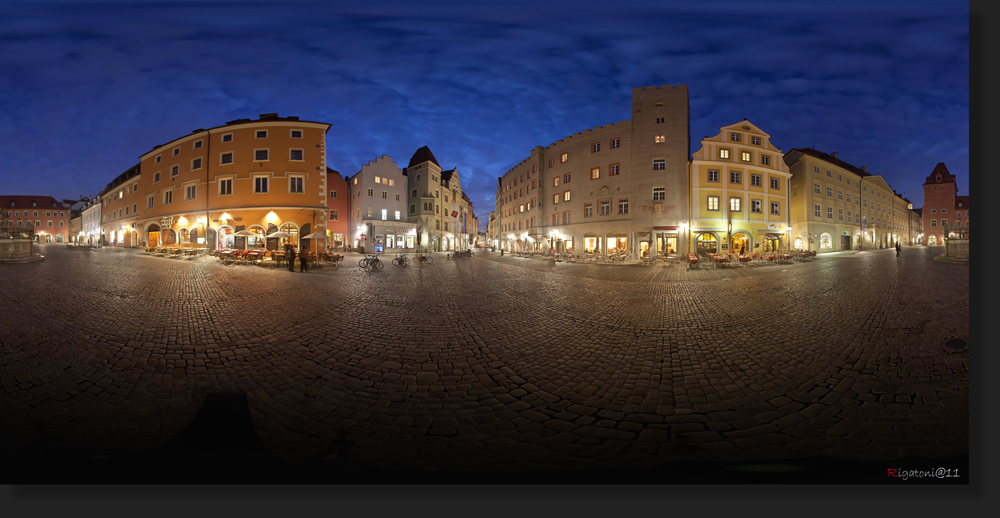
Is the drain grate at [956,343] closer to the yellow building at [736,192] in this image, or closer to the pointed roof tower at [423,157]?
the yellow building at [736,192]

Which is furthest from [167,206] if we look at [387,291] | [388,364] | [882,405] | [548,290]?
[882,405]

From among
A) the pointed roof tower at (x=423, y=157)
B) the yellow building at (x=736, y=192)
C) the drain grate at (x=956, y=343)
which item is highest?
the pointed roof tower at (x=423, y=157)

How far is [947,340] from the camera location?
16.1ft

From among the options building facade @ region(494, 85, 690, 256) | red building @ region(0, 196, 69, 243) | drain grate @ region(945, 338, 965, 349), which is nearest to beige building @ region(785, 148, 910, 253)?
building facade @ region(494, 85, 690, 256)

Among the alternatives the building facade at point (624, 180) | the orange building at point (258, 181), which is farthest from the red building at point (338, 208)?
the building facade at point (624, 180)

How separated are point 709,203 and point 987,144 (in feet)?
101

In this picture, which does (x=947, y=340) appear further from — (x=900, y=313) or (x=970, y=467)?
(x=970, y=467)

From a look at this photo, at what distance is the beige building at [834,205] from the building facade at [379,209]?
44249 mm

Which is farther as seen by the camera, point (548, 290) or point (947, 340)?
point (548, 290)

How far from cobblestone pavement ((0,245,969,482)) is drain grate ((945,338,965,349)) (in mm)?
45

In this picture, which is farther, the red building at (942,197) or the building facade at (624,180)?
the red building at (942,197)

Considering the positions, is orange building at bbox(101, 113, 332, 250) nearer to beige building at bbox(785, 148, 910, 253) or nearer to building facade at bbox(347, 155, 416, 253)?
building facade at bbox(347, 155, 416, 253)

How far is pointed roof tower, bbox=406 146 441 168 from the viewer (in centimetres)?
4647

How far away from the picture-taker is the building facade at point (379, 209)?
40.2 meters
